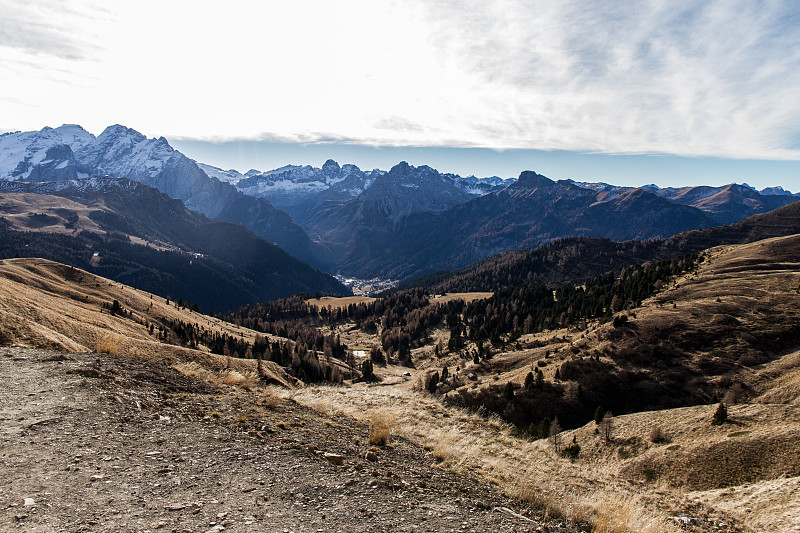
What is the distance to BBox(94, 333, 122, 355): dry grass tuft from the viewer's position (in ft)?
86.9

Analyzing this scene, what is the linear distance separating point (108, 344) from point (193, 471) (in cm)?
2508

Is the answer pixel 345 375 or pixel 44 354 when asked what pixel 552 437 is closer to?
pixel 44 354

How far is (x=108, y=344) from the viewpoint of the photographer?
29062 mm

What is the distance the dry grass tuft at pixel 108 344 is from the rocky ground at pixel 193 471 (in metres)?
7.98

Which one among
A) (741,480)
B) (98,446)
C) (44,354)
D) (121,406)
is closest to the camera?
(98,446)

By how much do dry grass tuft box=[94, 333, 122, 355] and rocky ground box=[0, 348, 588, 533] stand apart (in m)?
Result: 7.98

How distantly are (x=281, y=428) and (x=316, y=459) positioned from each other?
12.4 feet

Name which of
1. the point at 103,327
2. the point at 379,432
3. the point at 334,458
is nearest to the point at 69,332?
the point at 103,327

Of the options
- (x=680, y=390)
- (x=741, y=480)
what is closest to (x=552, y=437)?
(x=741, y=480)

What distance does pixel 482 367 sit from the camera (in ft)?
237

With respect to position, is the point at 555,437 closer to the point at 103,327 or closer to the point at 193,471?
the point at 193,471

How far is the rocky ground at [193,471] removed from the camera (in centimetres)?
881

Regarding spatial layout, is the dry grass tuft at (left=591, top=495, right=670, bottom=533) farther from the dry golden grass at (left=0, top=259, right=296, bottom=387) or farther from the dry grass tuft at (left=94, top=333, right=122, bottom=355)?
the dry grass tuft at (left=94, top=333, right=122, bottom=355)

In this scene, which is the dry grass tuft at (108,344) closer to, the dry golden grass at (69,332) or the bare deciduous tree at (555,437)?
the dry golden grass at (69,332)
